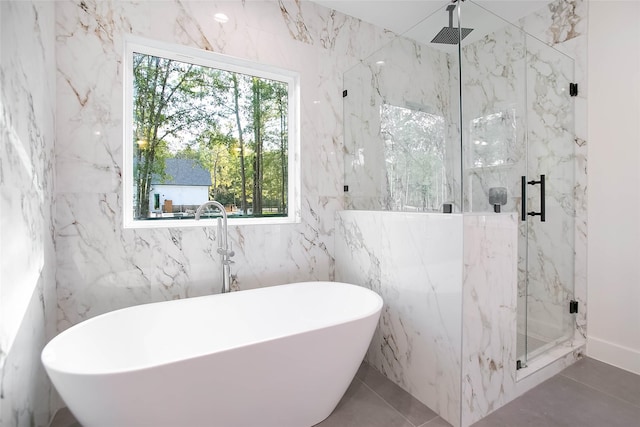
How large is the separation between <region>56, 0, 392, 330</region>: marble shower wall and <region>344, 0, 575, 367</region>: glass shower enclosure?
332mm

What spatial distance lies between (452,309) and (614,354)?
61.2 inches

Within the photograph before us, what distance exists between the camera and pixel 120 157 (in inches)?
71.2

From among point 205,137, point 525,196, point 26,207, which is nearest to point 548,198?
point 525,196

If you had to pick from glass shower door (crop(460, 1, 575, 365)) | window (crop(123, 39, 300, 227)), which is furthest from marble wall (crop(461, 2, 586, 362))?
window (crop(123, 39, 300, 227))

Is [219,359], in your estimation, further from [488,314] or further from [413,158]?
[413,158]

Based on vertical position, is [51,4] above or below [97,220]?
above

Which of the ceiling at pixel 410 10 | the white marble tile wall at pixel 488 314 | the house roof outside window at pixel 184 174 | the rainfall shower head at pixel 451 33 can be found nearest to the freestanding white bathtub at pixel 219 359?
the white marble tile wall at pixel 488 314

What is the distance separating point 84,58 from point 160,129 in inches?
20.7

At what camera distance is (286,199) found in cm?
248

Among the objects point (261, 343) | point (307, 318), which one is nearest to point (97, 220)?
point (261, 343)

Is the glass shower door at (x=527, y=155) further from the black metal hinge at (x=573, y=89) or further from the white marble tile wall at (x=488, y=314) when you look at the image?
the white marble tile wall at (x=488, y=314)

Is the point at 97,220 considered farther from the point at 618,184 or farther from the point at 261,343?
the point at 618,184

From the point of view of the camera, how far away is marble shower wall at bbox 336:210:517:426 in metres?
1.55

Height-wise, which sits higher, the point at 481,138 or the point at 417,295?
the point at 481,138
